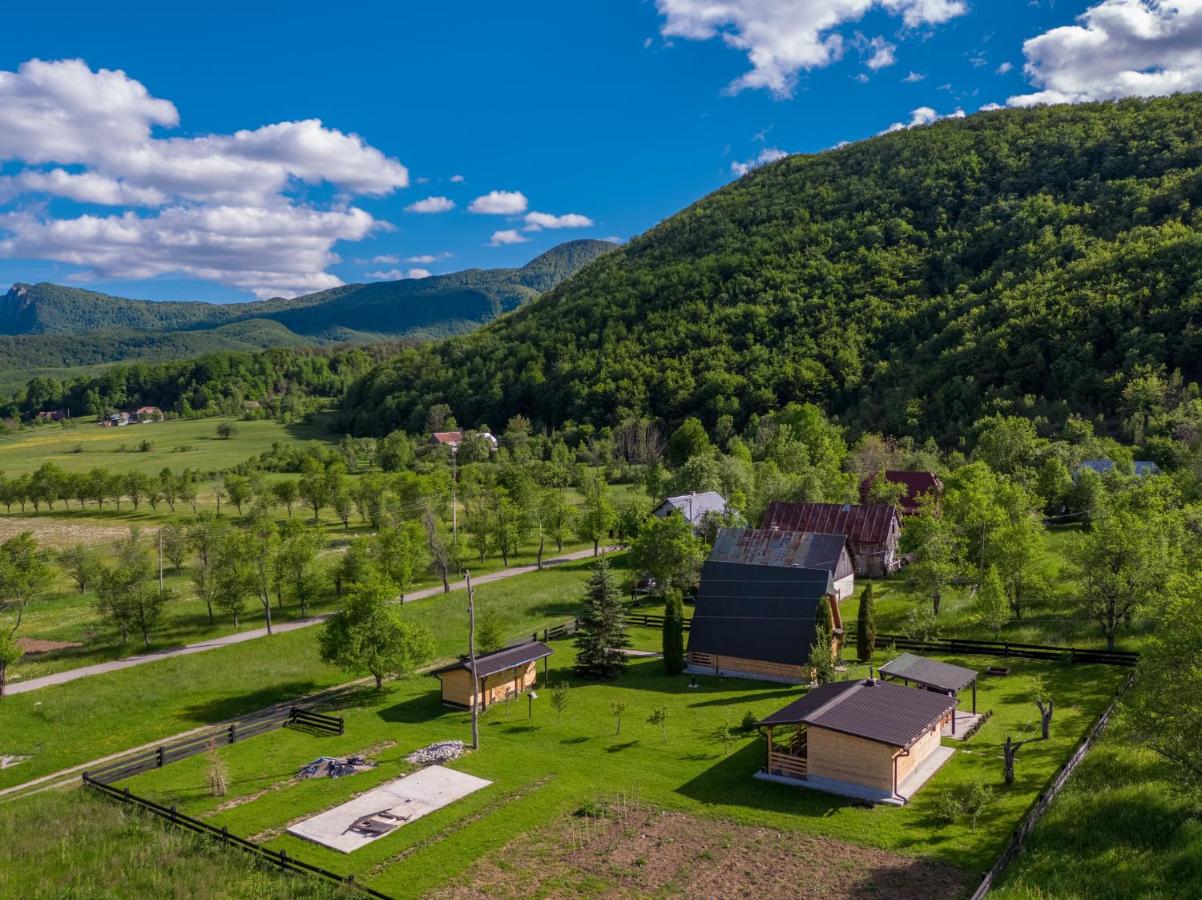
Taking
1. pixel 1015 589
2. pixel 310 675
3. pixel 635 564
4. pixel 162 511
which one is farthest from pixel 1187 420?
pixel 162 511

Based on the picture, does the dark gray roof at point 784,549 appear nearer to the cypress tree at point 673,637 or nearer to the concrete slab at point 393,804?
the cypress tree at point 673,637

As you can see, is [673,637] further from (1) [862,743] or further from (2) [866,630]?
(1) [862,743]

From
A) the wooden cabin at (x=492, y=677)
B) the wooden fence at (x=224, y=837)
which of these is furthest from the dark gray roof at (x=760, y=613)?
the wooden fence at (x=224, y=837)

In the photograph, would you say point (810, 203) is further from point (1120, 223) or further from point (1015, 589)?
point (1015, 589)

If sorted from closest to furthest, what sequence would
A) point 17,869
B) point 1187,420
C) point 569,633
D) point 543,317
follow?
point 17,869, point 569,633, point 1187,420, point 543,317

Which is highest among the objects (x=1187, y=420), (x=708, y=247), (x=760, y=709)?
(x=708, y=247)

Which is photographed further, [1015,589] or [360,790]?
[1015,589]
